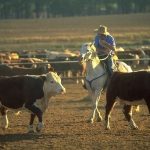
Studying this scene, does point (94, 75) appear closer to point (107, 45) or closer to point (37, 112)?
point (107, 45)

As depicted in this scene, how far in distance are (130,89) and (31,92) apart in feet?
6.89

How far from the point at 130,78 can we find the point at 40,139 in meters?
2.45

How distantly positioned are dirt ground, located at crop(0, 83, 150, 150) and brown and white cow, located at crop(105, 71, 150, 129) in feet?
2.05

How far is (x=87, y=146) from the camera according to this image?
1080 centimetres

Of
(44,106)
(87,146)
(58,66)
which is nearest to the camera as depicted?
(87,146)

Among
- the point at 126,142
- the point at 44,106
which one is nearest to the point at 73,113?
the point at 44,106

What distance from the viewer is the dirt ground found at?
10.9 metres

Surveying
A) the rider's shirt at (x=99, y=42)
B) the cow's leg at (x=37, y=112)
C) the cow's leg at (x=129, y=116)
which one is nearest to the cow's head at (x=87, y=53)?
the rider's shirt at (x=99, y=42)

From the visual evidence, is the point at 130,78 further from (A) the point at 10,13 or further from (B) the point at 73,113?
(A) the point at 10,13

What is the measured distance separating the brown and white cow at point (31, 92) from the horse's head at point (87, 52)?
197 centimetres

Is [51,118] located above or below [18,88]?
below

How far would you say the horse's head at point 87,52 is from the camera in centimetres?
1458

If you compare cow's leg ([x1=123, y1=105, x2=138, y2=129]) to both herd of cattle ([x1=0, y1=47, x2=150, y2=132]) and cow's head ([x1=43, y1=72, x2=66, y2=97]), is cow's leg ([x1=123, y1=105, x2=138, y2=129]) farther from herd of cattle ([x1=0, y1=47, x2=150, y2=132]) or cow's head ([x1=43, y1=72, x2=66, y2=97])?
cow's head ([x1=43, y1=72, x2=66, y2=97])

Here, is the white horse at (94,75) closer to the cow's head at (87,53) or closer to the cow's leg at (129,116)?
the cow's head at (87,53)
